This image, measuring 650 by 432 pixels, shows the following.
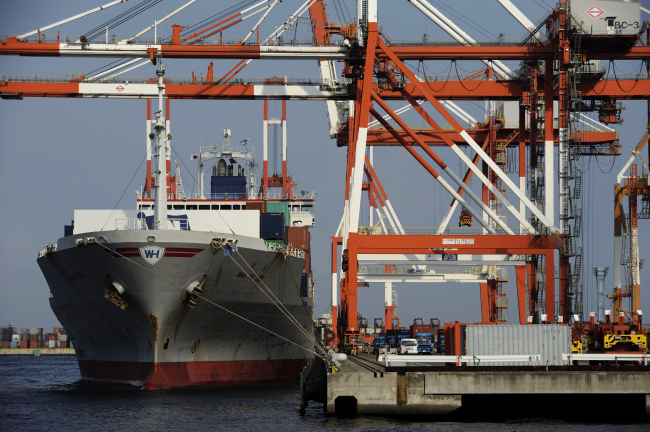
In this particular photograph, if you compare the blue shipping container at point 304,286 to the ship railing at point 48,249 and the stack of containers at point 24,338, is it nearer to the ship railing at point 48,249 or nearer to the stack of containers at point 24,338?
the ship railing at point 48,249

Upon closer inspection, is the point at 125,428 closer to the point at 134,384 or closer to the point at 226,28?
the point at 134,384

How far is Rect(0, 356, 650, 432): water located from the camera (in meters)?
24.2

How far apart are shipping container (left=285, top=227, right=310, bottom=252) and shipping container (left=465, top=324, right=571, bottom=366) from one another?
2139cm

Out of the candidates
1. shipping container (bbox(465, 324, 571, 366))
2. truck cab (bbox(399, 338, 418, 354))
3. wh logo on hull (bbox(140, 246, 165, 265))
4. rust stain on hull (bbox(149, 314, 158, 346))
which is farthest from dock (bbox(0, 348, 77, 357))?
shipping container (bbox(465, 324, 571, 366))

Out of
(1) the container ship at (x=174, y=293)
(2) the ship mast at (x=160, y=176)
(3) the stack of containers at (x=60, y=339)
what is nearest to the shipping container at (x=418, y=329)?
(1) the container ship at (x=174, y=293)

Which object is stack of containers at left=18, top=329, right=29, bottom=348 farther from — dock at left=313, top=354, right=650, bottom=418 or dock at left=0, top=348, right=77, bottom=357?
dock at left=313, top=354, right=650, bottom=418

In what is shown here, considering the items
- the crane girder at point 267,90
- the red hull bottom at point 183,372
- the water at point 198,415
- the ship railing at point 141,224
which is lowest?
the water at point 198,415

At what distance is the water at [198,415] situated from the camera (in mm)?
24250

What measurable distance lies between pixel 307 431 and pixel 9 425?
8.71m

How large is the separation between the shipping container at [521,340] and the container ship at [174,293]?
10731 mm

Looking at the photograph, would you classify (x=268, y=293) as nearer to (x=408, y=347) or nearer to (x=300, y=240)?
(x=408, y=347)

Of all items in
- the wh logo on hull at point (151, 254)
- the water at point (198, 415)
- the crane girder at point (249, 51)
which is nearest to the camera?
the water at point (198, 415)

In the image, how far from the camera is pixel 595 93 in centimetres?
3991

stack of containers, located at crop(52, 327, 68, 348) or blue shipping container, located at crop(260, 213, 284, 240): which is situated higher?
blue shipping container, located at crop(260, 213, 284, 240)
